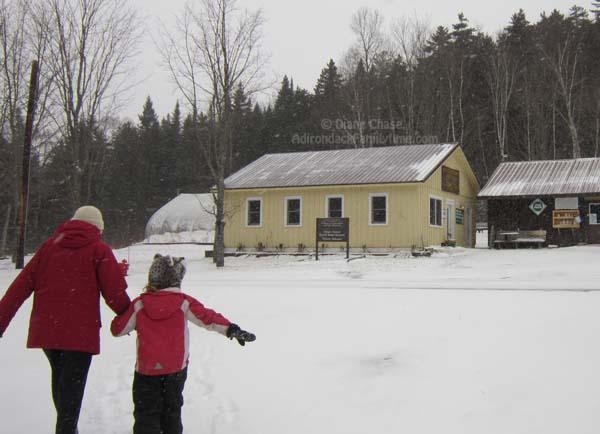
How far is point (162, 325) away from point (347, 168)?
83.3 ft

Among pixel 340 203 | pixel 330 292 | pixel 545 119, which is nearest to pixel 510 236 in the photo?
pixel 340 203

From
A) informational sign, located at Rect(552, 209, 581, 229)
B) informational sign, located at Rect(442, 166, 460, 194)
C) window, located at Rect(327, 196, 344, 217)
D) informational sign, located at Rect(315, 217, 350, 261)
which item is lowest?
informational sign, located at Rect(315, 217, 350, 261)

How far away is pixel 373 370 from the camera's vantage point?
22.8 feet

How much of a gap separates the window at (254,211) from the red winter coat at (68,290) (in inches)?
984

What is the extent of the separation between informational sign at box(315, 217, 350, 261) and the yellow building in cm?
241

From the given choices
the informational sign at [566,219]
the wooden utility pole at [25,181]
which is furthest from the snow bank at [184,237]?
the informational sign at [566,219]

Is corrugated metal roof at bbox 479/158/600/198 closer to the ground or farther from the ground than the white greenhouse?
farther from the ground

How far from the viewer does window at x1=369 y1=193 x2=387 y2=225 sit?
27.0 meters

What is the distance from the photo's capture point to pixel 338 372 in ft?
22.9

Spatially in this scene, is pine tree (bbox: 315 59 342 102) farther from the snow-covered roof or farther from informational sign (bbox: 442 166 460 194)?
informational sign (bbox: 442 166 460 194)

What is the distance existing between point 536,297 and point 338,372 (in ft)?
18.0

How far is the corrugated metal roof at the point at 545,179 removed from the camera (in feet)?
91.2

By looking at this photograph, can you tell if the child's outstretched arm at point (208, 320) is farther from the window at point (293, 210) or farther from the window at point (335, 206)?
the window at point (293, 210)

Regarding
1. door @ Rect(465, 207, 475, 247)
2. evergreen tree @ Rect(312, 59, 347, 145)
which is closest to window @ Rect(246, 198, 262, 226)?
door @ Rect(465, 207, 475, 247)
